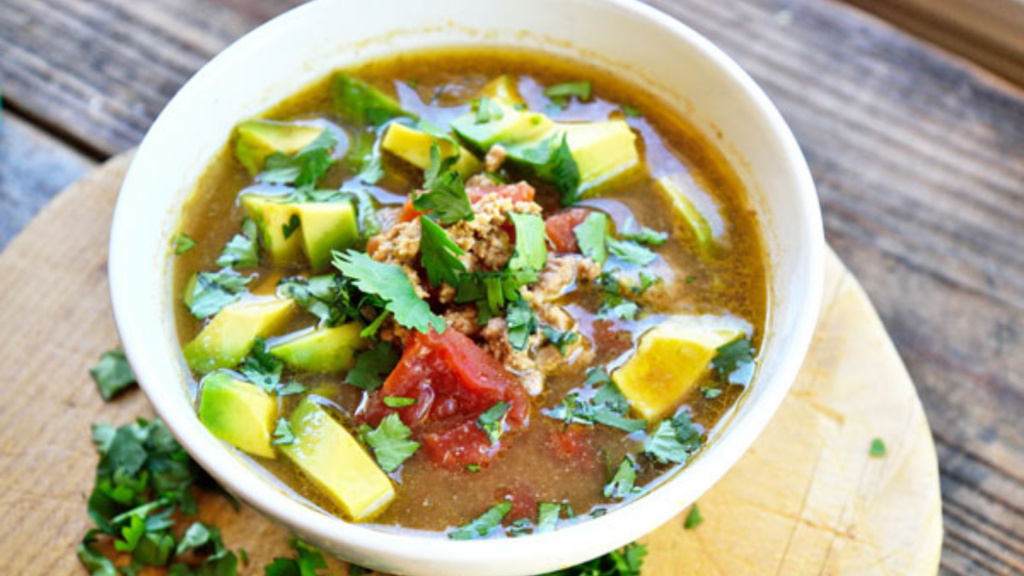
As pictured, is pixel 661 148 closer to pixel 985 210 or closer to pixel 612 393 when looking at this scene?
pixel 612 393

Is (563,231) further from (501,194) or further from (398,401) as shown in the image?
(398,401)

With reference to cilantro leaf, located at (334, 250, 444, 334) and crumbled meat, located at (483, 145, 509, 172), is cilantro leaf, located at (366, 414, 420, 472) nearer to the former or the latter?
cilantro leaf, located at (334, 250, 444, 334)

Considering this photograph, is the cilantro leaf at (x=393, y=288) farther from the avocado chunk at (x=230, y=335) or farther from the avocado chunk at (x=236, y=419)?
the avocado chunk at (x=236, y=419)

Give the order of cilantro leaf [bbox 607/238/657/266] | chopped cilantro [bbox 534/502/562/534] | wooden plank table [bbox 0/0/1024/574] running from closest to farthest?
chopped cilantro [bbox 534/502/562/534], cilantro leaf [bbox 607/238/657/266], wooden plank table [bbox 0/0/1024/574]

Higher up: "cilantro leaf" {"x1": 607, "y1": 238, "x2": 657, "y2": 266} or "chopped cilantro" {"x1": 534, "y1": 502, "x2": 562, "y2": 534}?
"cilantro leaf" {"x1": 607, "y1": 238, "x2": 657, "y2": 266}

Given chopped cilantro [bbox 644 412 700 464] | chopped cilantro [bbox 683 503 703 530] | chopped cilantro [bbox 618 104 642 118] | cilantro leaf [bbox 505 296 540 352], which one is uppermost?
chopped cilantro [bbox 618 104 642 118]

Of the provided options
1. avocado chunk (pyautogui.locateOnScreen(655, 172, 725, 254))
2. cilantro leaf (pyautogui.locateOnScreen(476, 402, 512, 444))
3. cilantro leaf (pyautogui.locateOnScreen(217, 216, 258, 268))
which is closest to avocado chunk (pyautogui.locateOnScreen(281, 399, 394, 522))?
cilantro leaf (pyautogui.locateOnScreen(476, 402, 512, 444))

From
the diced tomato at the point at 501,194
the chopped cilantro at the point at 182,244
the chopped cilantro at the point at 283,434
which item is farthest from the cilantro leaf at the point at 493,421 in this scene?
the chopped cilantro at the point at 182,244
